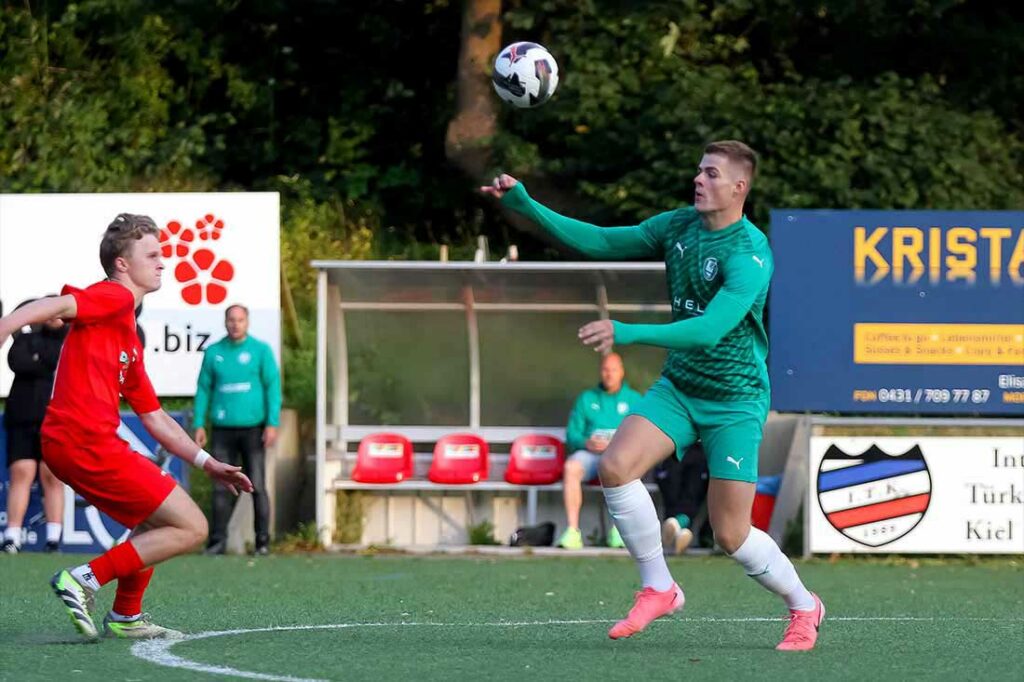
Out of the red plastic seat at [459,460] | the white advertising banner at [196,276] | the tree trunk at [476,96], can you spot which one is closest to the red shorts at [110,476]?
the red plastic seat at [459,460]

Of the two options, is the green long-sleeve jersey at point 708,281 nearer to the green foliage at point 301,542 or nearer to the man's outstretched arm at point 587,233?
the man's outstretched arm at point 587,233

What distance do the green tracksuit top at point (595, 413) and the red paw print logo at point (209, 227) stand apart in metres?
3.33

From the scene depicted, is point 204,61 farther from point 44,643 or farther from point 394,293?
point 44,643

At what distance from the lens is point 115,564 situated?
736cm

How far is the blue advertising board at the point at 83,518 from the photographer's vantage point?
47.6 ft

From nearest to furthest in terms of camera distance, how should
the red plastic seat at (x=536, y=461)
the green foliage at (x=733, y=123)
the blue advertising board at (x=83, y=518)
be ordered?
the blue advertising board at (x=83, y=518) → the red plastic seat at (x=536, y=461) → the green foliage at (x=733, y=123)

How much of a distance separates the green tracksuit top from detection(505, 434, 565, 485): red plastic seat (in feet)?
0.67

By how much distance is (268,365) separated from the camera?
47.6ft

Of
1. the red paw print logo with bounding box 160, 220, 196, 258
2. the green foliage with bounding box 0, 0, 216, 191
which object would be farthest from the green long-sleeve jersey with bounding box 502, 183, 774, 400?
the green foliage with bounding box 0, 0, 216, 191

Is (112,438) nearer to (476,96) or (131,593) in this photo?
(131,593)

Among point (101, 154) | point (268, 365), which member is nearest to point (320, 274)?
point (268, 365)

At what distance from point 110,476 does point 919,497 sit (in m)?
7.88

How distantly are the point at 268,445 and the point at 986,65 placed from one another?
33.6 ft

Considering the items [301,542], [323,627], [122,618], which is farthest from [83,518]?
[122,618]
